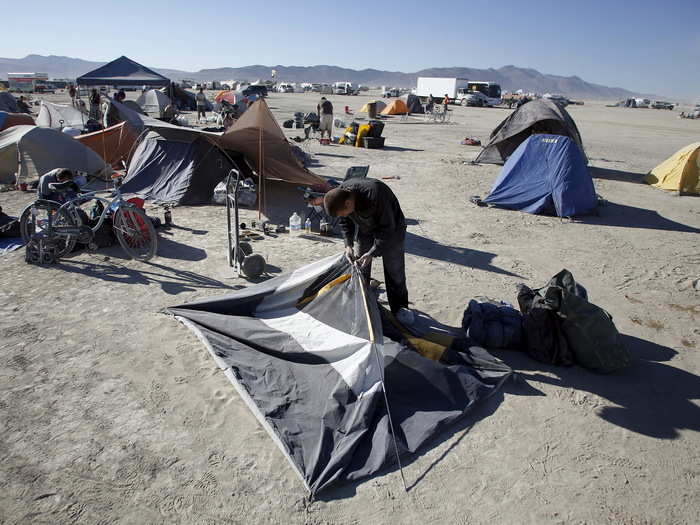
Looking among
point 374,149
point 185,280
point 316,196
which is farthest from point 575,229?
point 374,149

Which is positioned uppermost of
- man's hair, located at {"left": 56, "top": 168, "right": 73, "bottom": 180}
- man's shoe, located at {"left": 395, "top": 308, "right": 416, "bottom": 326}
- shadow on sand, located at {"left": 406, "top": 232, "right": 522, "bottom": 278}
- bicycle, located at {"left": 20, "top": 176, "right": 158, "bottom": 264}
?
man's hair, located at {"left": 56, "top": 168, "right": 73, "bottom": 180}

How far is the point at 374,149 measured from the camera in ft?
59.2

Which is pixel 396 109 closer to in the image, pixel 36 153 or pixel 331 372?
pixel 36 153

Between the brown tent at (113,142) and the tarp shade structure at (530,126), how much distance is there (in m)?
10.5

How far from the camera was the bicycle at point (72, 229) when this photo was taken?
654cm

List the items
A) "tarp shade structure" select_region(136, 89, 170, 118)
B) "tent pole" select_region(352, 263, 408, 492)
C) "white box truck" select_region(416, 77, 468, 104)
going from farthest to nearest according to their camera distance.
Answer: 1. "white box truck" select_region(416, 77, 468, 104)
2. "tarp shade structure" select_region(136, 89, 170, 118)
3. "tent pole" select_region(352, 263, 408, 492)

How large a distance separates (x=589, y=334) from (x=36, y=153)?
11551mm

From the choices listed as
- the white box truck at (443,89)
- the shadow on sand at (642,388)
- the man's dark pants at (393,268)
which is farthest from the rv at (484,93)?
the shadow on sand at (642,388)

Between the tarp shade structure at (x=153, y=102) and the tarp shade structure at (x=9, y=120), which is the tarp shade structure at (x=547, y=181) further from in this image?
the tarp shade structure at (x=153, y=102)

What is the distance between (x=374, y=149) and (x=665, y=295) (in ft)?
42.4

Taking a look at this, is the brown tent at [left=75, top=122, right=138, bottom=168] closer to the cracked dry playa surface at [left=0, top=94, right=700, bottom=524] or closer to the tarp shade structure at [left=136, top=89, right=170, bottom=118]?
the cracked dry playa surface at [left=0, top=94, right=700, bottom=524]

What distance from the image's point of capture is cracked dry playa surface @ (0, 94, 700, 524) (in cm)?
308

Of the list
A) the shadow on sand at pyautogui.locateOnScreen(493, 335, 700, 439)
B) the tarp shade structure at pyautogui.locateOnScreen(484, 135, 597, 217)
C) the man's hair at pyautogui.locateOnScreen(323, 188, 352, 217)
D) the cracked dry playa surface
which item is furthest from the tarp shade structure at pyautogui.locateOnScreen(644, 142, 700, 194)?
the man's hair at pyautogui.locateOnScreen(323, 188, 352, 217)

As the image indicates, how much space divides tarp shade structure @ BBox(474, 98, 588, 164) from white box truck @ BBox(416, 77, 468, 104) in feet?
122
